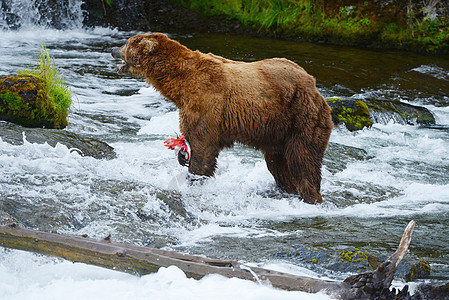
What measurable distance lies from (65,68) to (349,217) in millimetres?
9198

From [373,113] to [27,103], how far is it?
700 centimetres

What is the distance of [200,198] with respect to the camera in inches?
257

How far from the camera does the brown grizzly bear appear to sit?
21.0ft

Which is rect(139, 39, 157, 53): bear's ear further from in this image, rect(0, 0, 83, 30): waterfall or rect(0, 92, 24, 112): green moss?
rect(0, 0, 83, 30): waterfall

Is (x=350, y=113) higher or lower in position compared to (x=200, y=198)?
higher

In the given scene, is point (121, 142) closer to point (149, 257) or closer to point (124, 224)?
point (124, 224)

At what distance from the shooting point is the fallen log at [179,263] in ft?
11.5

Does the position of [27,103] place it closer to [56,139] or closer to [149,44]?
[56,139]

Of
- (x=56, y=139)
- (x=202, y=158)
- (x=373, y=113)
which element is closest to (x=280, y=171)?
(x=202, y=158)

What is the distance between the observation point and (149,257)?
12.4 ft

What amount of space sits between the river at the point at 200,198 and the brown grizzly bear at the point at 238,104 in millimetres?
527

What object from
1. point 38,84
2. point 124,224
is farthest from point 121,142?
point 124,224

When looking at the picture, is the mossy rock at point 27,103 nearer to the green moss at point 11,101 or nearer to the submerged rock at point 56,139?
the green moss at point 11,101

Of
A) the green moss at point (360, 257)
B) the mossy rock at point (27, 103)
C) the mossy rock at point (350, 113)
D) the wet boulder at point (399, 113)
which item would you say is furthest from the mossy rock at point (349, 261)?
the wet boulder at point (399, 113)
